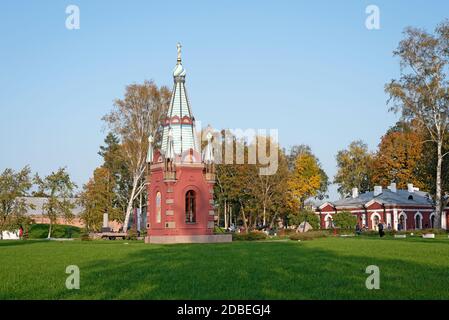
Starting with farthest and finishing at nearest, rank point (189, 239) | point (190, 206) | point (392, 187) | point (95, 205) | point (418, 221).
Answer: point (418, 221)
point (392, 187)
point (95, 205)
point (190, 206)
point (189, 239)

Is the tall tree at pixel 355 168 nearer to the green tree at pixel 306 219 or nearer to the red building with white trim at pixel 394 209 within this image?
the red building with white trim at pixel 394 209

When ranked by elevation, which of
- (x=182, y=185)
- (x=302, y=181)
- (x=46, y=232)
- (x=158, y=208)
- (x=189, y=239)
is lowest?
(x=46, y=232)

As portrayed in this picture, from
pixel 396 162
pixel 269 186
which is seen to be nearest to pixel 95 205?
pixel 269 186

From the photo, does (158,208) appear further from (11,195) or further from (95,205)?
(95,205)

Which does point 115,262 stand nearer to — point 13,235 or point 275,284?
point 275,284

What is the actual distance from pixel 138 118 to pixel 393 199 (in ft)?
110

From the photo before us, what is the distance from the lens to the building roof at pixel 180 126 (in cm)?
4056

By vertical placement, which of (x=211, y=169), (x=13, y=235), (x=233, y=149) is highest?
(x=233, y=149)

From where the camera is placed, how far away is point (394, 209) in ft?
224

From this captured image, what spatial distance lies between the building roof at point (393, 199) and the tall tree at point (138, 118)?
1188 inches

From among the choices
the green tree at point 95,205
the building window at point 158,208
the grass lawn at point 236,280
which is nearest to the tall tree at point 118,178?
the green tree at point 95,205

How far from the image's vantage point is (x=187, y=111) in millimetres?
41625
